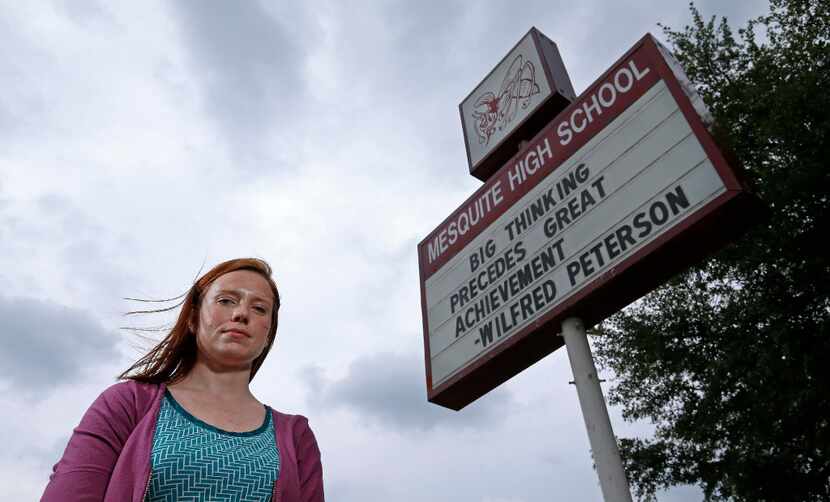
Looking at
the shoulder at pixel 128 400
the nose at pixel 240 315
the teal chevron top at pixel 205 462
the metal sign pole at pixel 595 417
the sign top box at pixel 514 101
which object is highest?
the sign top box at pixel 514 101

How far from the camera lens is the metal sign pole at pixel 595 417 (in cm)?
426

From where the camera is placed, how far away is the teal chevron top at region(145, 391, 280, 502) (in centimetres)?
174

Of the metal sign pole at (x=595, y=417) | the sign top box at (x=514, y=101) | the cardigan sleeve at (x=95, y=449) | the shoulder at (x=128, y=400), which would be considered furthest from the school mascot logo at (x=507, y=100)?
the cardigan sleeve at (x=95, y=449)

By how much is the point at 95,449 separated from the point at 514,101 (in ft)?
21.5

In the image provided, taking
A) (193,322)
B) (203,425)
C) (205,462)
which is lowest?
(205,462)

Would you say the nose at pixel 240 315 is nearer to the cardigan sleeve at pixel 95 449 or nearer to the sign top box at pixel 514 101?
the cardigan sleeve at pixel 95 449

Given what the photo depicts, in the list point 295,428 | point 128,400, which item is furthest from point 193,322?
point 295,428

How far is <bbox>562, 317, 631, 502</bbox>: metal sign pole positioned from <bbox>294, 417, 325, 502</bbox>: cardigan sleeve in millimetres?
2802

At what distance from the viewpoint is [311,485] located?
2092 millimetres

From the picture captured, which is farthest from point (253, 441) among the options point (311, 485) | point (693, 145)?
point (693, 145)

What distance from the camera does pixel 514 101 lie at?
7.42m

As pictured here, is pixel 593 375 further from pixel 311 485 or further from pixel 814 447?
pixel 814 447

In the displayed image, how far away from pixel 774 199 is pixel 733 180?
8386mm

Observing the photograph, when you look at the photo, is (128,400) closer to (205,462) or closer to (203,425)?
(203,425)
